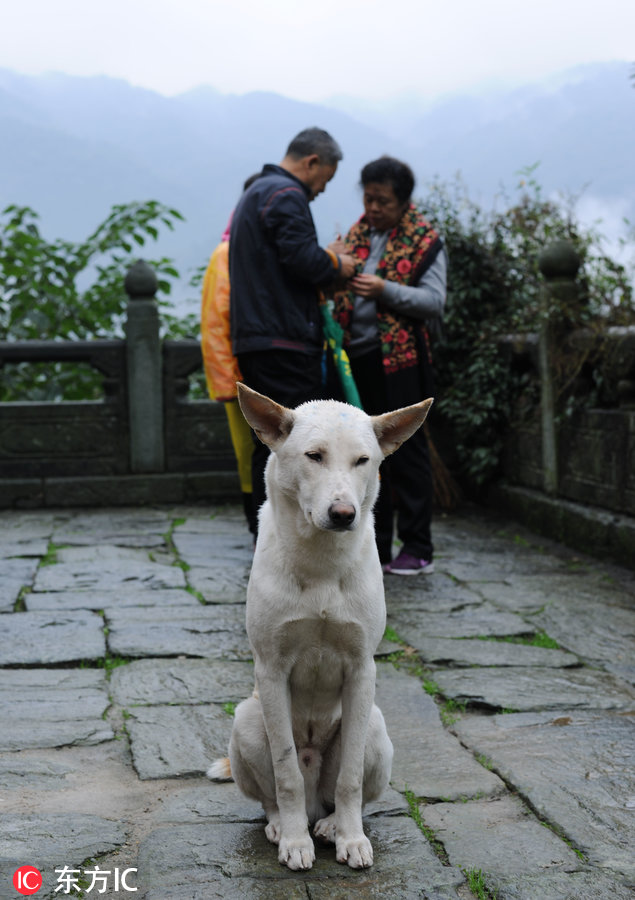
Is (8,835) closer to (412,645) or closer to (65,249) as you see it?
(412,645)

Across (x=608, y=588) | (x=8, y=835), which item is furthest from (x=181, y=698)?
(x=608, y=588)

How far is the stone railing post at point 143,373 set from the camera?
8523 mm

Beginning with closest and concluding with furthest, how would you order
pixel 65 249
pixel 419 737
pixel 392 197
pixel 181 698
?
pixel 419 737 → pixel 181 698 → pixel 392 197 → pixel 65 249

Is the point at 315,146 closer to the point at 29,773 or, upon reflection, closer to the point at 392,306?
the point at 392,306

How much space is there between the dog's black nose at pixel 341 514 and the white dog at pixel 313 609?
7 cm

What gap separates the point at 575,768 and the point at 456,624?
1.70 m

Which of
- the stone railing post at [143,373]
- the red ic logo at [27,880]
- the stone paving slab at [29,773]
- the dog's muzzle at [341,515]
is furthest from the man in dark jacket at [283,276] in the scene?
the stone railing post at [143,373]

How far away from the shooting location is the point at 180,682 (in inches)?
154

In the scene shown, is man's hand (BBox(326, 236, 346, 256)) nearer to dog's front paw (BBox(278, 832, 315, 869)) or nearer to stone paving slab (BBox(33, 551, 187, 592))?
stone paving slab (BBox(33, 551, 187, 592))

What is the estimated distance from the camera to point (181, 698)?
3736 millimetres

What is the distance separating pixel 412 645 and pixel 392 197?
2.32 metres

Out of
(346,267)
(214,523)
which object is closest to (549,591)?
(346,267)

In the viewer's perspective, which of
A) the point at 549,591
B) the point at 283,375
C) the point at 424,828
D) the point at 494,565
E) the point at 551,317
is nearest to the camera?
the point at 424,828

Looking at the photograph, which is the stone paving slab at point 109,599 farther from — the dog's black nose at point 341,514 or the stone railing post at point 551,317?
the stone railing post at point 551,317
